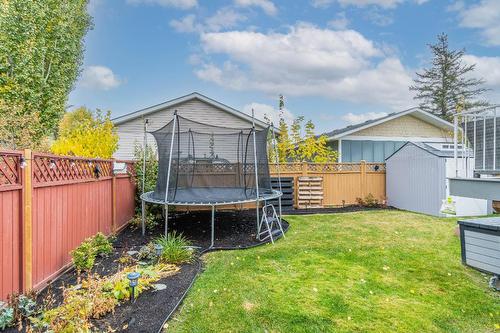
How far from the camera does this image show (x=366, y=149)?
519 inches

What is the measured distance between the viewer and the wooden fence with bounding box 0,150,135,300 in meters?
2.59

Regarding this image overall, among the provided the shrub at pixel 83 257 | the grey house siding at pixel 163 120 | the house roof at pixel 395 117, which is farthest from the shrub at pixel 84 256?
the house roof at pixel 395 117

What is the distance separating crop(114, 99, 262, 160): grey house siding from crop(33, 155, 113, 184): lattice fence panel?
300 inches

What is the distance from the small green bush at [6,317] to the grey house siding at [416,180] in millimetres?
8571

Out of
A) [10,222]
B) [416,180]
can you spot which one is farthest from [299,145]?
[10,222]

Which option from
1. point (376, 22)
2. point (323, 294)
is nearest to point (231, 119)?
point (376, 22)

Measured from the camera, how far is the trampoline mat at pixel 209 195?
5.53 metres

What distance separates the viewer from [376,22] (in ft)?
37.1

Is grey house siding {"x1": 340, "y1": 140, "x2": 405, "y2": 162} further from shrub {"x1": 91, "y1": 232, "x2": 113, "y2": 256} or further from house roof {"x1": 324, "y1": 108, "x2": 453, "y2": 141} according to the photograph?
shrub {"x1": 91, "y1": 232, "x2": 113, "y2": 256}

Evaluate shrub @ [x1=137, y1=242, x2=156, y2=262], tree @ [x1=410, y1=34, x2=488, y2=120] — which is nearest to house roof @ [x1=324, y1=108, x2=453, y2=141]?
shrub @ [x1=137, y1=242, x2=156, y2=262]

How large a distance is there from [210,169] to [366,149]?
877cm

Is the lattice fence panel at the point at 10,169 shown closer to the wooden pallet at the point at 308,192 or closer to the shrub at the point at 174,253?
the shrub at the point at 174,253

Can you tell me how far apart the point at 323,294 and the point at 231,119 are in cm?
1091

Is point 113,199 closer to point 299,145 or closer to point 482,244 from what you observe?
point 482,244
